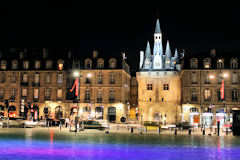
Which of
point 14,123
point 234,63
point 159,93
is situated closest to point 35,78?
point 14,123

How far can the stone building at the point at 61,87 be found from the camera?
57344 mm

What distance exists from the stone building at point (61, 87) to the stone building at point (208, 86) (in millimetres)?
11368

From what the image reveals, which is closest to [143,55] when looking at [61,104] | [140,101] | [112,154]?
[140,101]

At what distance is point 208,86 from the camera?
5609 centimetres

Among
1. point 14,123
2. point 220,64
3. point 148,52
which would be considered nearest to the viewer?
point 14,123

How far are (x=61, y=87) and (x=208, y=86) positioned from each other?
2557cm

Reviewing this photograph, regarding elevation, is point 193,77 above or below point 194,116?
above

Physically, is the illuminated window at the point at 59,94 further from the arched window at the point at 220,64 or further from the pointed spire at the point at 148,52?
the arched window at the point at 220,64

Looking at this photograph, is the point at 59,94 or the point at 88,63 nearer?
the point at 59,94

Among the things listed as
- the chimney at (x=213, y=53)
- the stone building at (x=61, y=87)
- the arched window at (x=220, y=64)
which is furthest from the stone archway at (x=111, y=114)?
the chimney at (x=213, y=53)

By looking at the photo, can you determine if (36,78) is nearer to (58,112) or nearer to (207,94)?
(58,112)

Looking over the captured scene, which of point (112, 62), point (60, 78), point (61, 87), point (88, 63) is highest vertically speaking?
point (112, 62)

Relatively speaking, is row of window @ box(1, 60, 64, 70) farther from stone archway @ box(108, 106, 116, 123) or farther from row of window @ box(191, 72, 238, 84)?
row of window @ box(191, 72, 238, 84)

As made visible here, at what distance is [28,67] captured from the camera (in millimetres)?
60031
